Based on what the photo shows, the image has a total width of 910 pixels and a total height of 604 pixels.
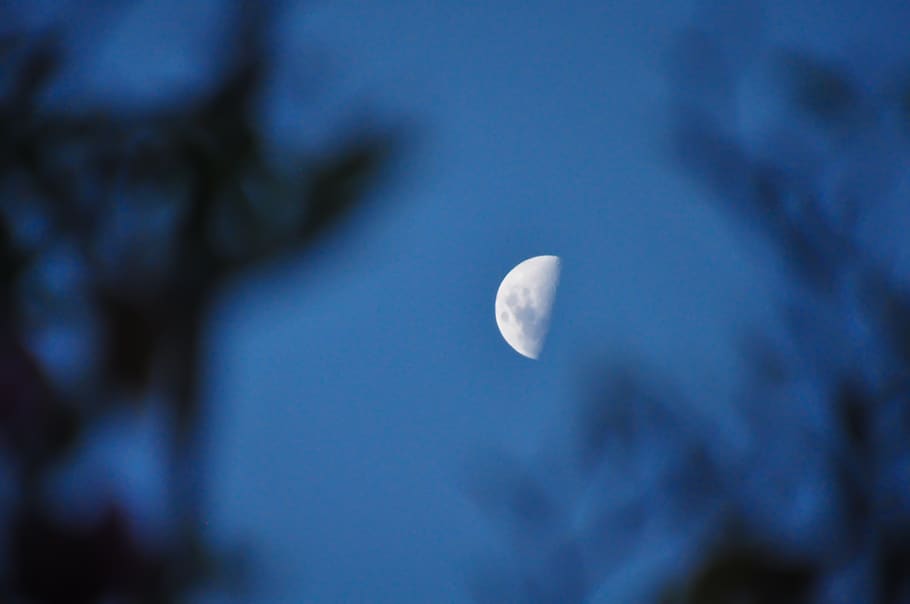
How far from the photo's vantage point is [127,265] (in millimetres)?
296

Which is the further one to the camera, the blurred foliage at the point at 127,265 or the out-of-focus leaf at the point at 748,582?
the out-of-focus leaf at the point at 748,582

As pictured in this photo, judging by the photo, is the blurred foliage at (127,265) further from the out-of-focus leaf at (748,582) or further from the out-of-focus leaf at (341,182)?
the out-of-focus leaf at (748,582)

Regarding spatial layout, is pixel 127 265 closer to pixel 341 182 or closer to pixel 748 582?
pixel 341 182

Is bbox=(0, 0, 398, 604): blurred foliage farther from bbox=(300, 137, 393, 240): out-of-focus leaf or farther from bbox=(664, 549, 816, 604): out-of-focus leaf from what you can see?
bbox=(664, 549, 816, 604): out-of-focus leaf

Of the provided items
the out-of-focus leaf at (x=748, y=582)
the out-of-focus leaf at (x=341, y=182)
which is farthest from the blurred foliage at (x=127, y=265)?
the out-of-focus leaf at (x=748, y=582)

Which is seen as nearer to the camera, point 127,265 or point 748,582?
point 127,265

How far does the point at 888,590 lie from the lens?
630 millimetres

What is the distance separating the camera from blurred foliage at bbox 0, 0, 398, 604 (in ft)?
0.87

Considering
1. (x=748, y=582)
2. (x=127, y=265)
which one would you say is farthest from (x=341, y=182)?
(x=748, y=582)

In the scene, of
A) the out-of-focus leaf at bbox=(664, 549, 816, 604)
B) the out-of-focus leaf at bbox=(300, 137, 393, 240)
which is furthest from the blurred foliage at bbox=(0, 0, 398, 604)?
the out-of-focus leaf at bbox=(664, 549, 816, 604)

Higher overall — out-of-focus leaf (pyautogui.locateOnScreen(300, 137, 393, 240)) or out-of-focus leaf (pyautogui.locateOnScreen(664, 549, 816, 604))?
out-of-focus leaf (pyautogui.locateOnScreen(300, 137, 393, 240))

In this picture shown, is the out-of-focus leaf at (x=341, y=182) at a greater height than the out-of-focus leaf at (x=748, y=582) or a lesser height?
greater

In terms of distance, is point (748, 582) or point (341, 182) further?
point (748, 582)

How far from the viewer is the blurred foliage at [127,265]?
0.87ft
